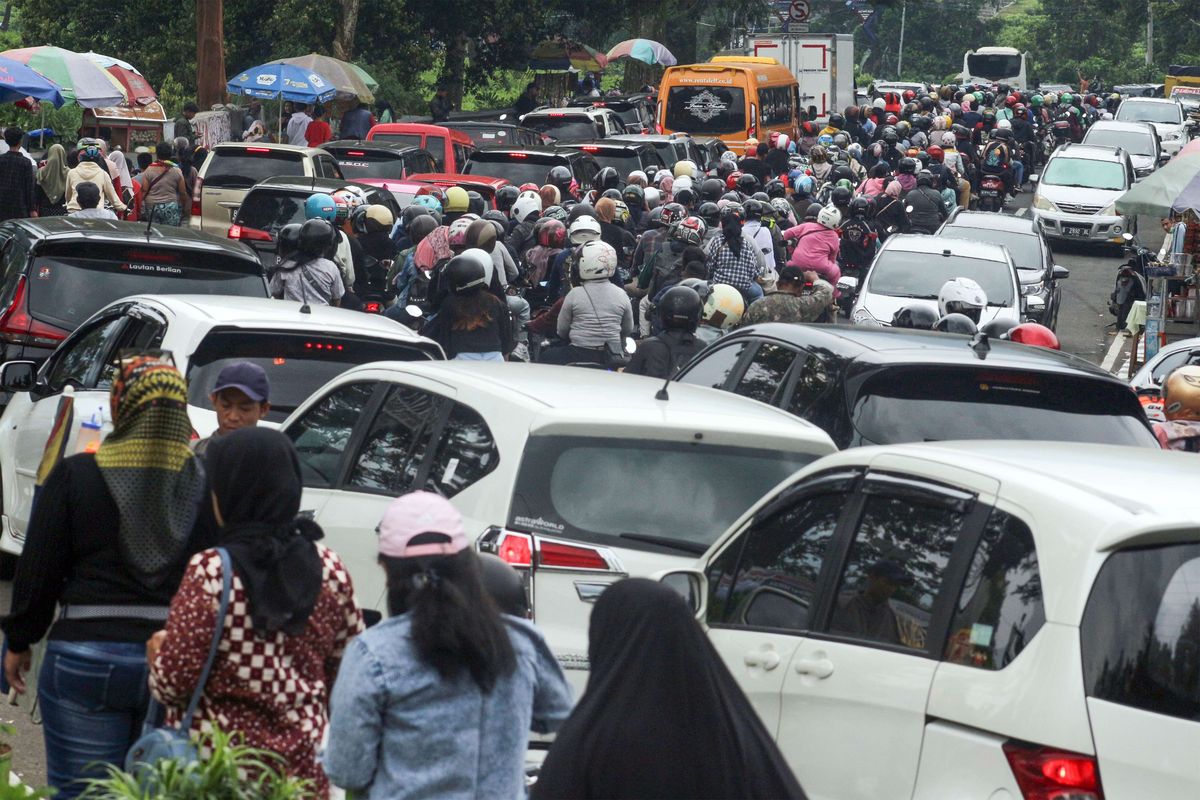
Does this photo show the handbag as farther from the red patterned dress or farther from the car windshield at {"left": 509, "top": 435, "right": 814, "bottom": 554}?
the car windshield at {"left": 509, "top": 435, "right": 814, "bottom": 554}

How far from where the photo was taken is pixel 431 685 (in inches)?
139

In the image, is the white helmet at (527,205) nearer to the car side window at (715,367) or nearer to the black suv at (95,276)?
the black suv at (95,276)

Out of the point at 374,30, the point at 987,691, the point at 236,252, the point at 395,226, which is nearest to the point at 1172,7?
the point at 374,30

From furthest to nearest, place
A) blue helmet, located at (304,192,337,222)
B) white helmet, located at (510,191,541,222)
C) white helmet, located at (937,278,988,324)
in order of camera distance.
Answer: white helmet, located at (510,191,541,222) → blue helmet, located at (304,192,337,222) → white helmet, located at (937,278,988,324)

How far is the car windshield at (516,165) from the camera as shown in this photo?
2300 cm

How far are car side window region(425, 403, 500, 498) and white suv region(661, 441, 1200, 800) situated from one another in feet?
3.71

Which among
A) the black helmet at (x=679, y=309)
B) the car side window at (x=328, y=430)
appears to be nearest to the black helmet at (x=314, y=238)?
the black helmet at (x=679, y=309)

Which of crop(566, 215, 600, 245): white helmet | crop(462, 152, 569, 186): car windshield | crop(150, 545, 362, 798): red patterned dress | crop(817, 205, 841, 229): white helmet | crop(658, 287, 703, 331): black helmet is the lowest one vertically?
crop(462, 152, 569, 186): car windshield

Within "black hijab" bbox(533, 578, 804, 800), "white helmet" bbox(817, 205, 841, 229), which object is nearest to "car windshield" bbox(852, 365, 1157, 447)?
"black hijab" bbox(533, 578, 804, 800)

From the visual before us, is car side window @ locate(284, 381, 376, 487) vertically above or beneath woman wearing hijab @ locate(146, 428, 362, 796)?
beneath

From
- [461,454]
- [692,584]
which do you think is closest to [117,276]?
[461,454]

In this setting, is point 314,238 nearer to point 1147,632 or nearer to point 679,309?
point 679,309

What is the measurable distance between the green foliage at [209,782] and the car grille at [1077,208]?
2908 centimetres

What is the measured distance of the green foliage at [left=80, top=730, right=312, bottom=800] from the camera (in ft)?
12.6
